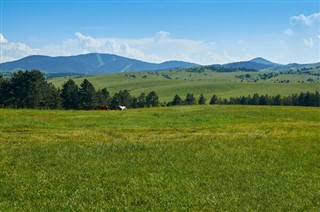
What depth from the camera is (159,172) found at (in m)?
→ 23.3

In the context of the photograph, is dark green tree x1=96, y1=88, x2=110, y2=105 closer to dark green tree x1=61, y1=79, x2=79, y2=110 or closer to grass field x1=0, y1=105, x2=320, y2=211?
dark green tree x1=61, y1=79, x2=79, y2=110

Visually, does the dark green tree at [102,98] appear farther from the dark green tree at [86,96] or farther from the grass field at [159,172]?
the grass field at [159,172]

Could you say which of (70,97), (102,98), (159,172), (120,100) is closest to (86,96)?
(70,97)

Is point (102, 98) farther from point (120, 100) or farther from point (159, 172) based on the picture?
point (159, 172)

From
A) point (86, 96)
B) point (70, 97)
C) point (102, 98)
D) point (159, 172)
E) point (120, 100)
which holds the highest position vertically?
point (159, 172)

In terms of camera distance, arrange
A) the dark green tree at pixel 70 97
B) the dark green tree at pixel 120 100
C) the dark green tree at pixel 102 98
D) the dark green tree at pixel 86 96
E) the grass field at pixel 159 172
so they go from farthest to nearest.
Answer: the dark green tree at pixel 120 100
the dark green tree at pixel 102 98
the dark green tree at pixel 86 96
the dark green tree at pixel 70 97
the grass field at pixel 159 172

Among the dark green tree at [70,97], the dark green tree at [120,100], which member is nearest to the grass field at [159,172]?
the dark green tree at [70,97]

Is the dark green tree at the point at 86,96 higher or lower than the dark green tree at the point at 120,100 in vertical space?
higher

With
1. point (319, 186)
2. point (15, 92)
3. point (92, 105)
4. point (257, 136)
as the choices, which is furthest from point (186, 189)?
point (92, 105)

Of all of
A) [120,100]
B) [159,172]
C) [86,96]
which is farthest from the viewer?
[120,100]

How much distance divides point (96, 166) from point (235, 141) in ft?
54.1

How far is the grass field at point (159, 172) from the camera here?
1741cm

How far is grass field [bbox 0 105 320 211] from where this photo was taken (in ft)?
57.1

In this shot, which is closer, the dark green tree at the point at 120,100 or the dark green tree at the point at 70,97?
the dark green tree at the point at 70,97
